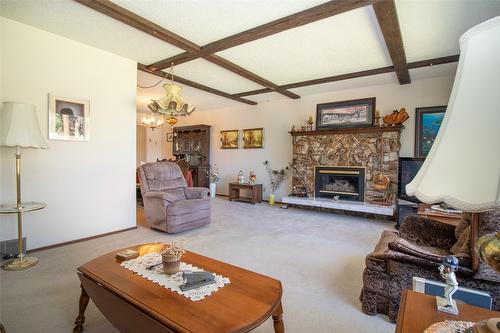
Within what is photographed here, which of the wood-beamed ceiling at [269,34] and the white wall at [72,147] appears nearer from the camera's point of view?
the wood-beamed ceiling at [269,34]

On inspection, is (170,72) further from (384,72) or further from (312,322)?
(312,322)

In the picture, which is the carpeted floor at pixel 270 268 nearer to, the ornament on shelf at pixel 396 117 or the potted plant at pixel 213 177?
the ornament on shelf at pixel 396 117

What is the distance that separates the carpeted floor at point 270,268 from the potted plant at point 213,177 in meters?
2.66

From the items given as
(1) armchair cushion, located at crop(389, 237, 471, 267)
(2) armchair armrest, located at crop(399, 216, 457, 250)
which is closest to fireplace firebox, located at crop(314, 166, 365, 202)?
(2) armchair armrest, located at crop(399, 216, 457, 250)

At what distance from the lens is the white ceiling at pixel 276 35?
2.50 meters

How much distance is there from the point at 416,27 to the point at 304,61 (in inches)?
59.3

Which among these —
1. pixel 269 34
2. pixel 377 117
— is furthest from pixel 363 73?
pixel 269 34

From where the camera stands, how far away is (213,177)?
756 centimetres

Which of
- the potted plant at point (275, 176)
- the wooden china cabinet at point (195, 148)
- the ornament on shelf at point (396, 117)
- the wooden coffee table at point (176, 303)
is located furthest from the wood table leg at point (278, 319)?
the wooden china cabinet at point (195, 148)

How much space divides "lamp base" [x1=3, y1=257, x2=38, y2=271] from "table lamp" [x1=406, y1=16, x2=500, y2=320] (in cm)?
355

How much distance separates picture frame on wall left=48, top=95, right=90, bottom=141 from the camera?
10.3 feet

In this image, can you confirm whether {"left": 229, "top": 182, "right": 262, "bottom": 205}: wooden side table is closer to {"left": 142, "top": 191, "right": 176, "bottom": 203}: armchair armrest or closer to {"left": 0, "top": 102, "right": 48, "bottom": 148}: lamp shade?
{"left": 142, "top": 191, "right": 176, "bottom": 203}: armchair armrest

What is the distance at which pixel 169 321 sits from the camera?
1140 mm

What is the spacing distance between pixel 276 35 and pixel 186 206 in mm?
2762
